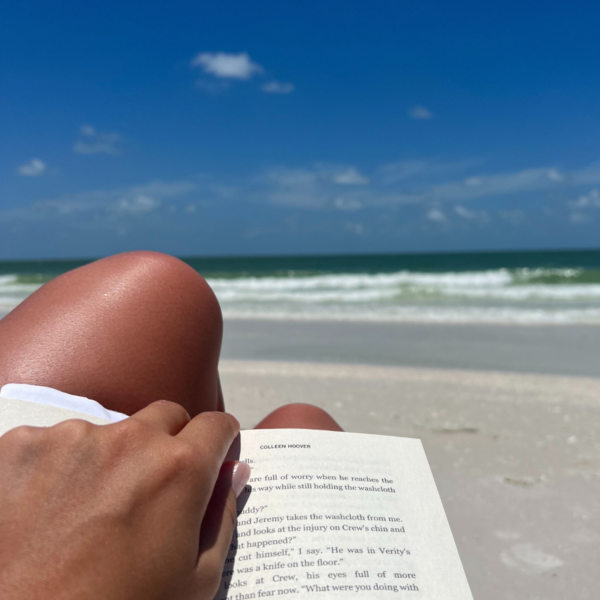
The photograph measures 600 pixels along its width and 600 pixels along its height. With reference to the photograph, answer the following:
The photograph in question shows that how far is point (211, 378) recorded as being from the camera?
736 mm

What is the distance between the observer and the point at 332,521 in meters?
0.48

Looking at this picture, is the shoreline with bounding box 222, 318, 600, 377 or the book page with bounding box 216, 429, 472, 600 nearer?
the book page with bounding box 216, 429, 472, 600

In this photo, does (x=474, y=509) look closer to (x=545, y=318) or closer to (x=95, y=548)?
(x=95, y=548)

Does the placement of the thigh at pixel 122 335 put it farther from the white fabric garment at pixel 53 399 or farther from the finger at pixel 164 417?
the finger at pixel 164 417

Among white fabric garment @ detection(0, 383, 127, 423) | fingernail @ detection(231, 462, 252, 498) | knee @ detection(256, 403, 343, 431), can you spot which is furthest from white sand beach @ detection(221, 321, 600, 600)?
white fabric garment @ detection(0, 383, 127, 423)

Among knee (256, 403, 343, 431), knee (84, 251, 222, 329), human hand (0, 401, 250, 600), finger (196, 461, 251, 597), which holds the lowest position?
knee (256, 403, 343, 431)

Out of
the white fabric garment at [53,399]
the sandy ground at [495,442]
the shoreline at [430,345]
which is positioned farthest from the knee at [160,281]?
the shoreline at [430,345]

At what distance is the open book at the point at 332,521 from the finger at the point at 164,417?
81 mm

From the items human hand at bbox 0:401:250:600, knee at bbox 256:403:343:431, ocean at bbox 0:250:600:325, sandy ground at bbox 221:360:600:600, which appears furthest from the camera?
ocean at bbox 0:250:600:325

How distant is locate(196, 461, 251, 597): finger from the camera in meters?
0.38

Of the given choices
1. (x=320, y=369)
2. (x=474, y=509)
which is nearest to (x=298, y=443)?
(x=474, y=509)

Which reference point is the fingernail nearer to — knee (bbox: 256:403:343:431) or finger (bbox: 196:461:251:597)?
finger (bbox: 196:461:251:597)

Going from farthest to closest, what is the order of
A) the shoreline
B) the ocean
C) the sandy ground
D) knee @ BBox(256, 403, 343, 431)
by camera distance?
the ocean < the shoreline < the sandy ground < knee @ BBox(256, 403, 343, 431)

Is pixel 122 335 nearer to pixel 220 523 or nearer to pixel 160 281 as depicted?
pixel 160 281
